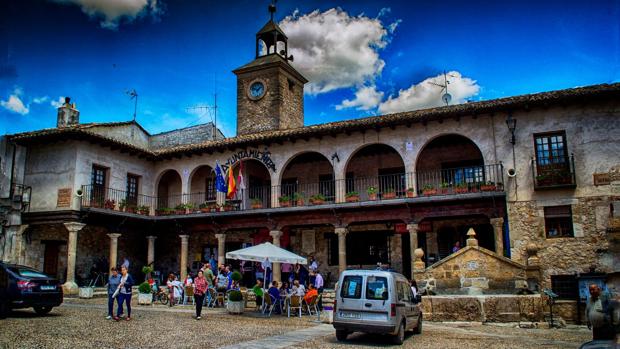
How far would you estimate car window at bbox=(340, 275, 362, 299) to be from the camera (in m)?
10.5

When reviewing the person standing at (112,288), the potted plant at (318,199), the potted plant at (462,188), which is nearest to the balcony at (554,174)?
the potted plant at (462,188)

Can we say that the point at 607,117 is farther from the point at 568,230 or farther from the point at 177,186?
the point at 177,186

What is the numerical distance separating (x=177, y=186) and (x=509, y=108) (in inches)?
689

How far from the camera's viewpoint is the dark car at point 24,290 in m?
12.4

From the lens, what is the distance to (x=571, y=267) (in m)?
17.9

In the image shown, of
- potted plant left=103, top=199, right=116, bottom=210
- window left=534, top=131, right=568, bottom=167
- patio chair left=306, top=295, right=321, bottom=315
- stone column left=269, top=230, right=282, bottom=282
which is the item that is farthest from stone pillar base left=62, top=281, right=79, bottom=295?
window left=534, top=131, right=568, bottom=167

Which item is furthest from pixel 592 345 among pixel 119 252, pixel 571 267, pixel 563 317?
pixel 119 252

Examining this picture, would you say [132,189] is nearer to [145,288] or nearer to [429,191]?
[145,288]

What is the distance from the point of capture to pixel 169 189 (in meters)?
28.5

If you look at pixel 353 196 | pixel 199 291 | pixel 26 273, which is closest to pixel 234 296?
pixel 199 291

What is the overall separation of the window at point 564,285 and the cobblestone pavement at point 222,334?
5.34 meters

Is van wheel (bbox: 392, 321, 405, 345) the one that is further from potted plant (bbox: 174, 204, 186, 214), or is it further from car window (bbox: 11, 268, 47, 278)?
potted plant (bbox: 174, 204, 186, 214)

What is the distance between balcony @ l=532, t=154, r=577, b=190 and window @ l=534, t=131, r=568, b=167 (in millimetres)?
63

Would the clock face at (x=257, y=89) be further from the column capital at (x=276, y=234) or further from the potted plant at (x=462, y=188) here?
the potted plant at (x=462, y=188)
